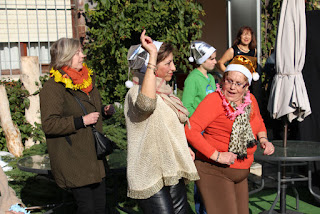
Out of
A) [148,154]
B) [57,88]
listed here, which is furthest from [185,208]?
[57,88]

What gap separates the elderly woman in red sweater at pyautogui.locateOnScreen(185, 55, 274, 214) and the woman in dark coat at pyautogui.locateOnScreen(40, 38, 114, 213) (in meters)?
0.77

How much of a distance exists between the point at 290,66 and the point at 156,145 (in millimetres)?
2634

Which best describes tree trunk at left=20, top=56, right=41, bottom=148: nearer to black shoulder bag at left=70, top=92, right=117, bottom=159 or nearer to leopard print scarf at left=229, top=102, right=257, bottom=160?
black shoulder bag at left=70, top=92, right=117, bottom=159

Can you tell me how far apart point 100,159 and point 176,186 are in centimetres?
72

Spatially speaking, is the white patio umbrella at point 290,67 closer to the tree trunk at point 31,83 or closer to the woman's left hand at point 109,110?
the woman's left hand at point 109,110

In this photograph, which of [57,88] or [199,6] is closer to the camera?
[57,88]

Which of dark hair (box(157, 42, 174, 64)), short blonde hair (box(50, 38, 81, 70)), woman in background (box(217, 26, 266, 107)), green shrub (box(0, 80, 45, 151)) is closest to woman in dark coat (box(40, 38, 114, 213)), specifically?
short blonde hair (box(50, 38, 81, 70))

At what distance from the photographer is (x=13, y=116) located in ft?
18.7

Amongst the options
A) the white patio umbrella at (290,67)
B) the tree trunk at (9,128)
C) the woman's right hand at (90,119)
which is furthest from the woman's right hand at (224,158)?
the tree trunk at (9,128)

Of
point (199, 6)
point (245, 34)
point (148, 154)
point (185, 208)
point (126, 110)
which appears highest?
point (199, 6)

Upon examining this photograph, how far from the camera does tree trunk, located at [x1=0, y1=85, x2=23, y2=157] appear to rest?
5.46 m

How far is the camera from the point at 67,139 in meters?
3.15

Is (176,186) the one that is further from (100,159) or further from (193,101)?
(193,101)

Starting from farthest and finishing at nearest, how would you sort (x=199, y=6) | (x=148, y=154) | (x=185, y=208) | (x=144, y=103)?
1. (x=199, y=6)
2. (x=185, y=208)
3. (x=148, y=154)
4. (x=144, y=103)
